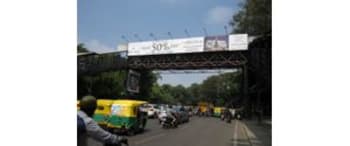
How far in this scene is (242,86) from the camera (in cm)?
224

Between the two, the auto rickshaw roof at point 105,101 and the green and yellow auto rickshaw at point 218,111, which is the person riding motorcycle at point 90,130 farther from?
the green and yellow auto rickshaw at point 218,111

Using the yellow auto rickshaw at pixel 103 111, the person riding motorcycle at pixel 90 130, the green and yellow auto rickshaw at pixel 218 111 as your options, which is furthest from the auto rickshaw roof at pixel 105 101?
the person riding motorcycle at pixel 90 130

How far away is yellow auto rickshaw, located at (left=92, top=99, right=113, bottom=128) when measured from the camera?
7.51 feet

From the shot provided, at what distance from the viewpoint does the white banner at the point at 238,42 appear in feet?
7.00

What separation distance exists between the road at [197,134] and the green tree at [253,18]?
1.54 feet

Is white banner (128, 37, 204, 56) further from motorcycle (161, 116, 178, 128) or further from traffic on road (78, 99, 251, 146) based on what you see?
motorcycle (161, 116, 178, 128)

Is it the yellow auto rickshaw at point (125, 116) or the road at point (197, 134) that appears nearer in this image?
the road at point (197, 134)

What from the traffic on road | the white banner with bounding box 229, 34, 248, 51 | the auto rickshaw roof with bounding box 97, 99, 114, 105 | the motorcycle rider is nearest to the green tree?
the white banner with bounding box 229, 34, 248, 51

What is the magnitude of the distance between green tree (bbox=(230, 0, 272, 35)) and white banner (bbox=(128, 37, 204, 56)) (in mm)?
201

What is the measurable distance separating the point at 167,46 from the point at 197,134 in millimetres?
504
